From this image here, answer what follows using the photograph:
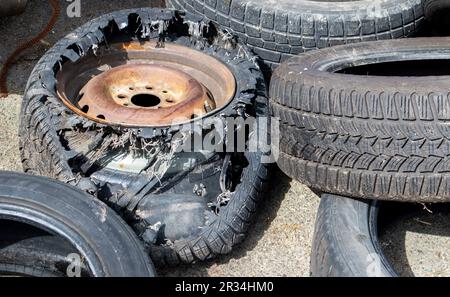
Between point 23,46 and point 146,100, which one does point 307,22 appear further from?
point 23,46

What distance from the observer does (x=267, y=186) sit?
10.8ft

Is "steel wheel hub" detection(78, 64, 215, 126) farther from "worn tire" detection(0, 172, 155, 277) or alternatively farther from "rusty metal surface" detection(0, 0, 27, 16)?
"rusty metal surface" detection(0, 0, 27, 16)

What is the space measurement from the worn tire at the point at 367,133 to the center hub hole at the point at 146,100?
65cm

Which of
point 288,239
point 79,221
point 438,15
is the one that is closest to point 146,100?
point 288,239

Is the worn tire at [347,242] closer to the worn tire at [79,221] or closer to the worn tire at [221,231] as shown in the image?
the worn tire at [221,231]

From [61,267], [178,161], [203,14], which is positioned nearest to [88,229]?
[61,267]

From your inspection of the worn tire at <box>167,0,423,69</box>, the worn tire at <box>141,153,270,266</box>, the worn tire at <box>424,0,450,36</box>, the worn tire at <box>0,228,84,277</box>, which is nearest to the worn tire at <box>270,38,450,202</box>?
the worn tire at <box>141,153,270,266</box>

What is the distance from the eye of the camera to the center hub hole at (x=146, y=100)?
3.46m

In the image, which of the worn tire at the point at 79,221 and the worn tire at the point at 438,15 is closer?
the worn tire at the point at 79,221

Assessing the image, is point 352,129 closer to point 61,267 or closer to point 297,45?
point 297,45

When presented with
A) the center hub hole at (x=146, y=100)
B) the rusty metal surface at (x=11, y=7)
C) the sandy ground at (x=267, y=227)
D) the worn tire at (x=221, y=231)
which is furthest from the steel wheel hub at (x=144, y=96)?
the rusty metal surface at (x=11, y=7)

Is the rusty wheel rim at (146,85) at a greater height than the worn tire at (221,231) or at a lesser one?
greater

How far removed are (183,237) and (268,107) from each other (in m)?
0.72

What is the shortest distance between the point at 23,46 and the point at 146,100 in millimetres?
1203
